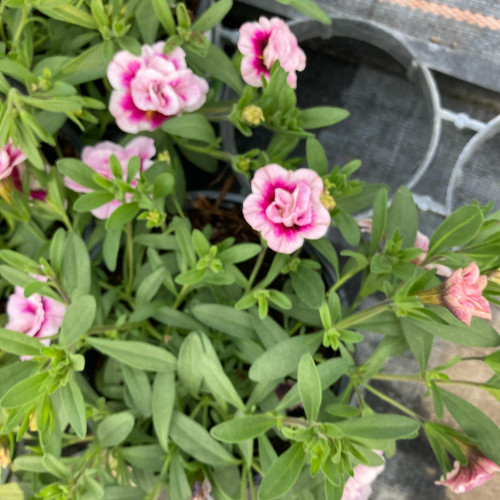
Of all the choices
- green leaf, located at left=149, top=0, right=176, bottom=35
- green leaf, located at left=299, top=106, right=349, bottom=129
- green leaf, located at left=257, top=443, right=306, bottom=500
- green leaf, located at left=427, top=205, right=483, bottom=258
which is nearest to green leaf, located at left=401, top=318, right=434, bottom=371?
green leaf, located at left=427, top=205, right=483, bottom=258

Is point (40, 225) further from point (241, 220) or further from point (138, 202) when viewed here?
point (241, 220)

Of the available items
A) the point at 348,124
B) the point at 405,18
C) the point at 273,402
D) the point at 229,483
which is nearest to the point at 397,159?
the point at 348,124

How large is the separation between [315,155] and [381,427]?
39 centimetres

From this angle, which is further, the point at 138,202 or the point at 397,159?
the point at 397,159

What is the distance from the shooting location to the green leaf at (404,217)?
2.53ft

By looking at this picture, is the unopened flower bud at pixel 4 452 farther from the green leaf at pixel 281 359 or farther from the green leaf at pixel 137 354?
the green leaf at pixel 281 359

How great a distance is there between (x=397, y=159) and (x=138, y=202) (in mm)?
777

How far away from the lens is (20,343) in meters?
0.64

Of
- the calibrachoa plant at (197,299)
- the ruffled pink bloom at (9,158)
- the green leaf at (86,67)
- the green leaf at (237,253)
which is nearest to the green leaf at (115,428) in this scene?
the calibrachoa plant at (197,299)

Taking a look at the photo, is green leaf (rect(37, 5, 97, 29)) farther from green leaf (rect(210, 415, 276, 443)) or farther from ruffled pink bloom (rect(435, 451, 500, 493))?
ruffled pink bloom (rect(435, 451, 500, 493))

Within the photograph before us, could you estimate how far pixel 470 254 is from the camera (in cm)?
71

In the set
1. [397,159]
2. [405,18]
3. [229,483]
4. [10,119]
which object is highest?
[405,18]

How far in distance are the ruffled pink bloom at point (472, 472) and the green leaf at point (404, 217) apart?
316 mm

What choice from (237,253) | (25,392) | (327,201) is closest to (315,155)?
(327,201)
